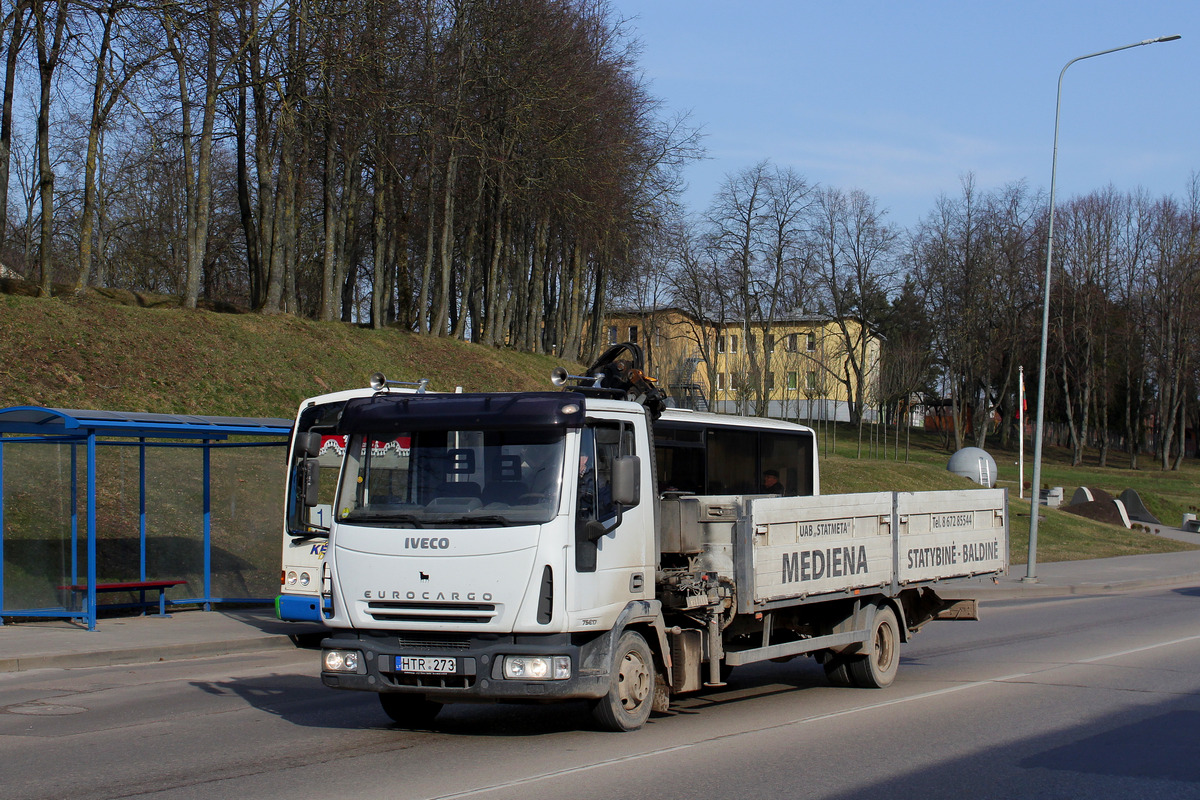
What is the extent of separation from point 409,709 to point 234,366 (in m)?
18.6

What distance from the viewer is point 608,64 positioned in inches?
1555

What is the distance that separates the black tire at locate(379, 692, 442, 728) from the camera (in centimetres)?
855

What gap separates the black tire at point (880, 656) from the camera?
10430mm

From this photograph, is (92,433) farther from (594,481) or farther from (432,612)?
(594,481)

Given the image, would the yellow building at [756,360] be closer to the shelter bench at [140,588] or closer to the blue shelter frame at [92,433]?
the blue shelter frame at [92,433]

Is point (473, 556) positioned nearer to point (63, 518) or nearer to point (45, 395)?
point (63, 518)

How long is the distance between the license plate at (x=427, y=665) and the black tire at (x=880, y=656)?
4.54 m

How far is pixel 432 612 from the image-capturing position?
24.4 ft

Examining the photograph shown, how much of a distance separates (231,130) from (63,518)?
54.3 ft

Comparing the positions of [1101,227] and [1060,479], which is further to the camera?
[1101,227]

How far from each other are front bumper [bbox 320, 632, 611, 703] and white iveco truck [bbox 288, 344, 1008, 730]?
0.01 metres

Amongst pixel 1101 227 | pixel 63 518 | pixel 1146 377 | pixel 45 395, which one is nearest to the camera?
pixel 63 518

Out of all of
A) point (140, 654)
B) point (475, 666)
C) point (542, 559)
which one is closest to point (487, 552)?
point (542, 559)

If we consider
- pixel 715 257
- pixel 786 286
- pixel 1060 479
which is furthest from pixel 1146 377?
pixel 715 257
